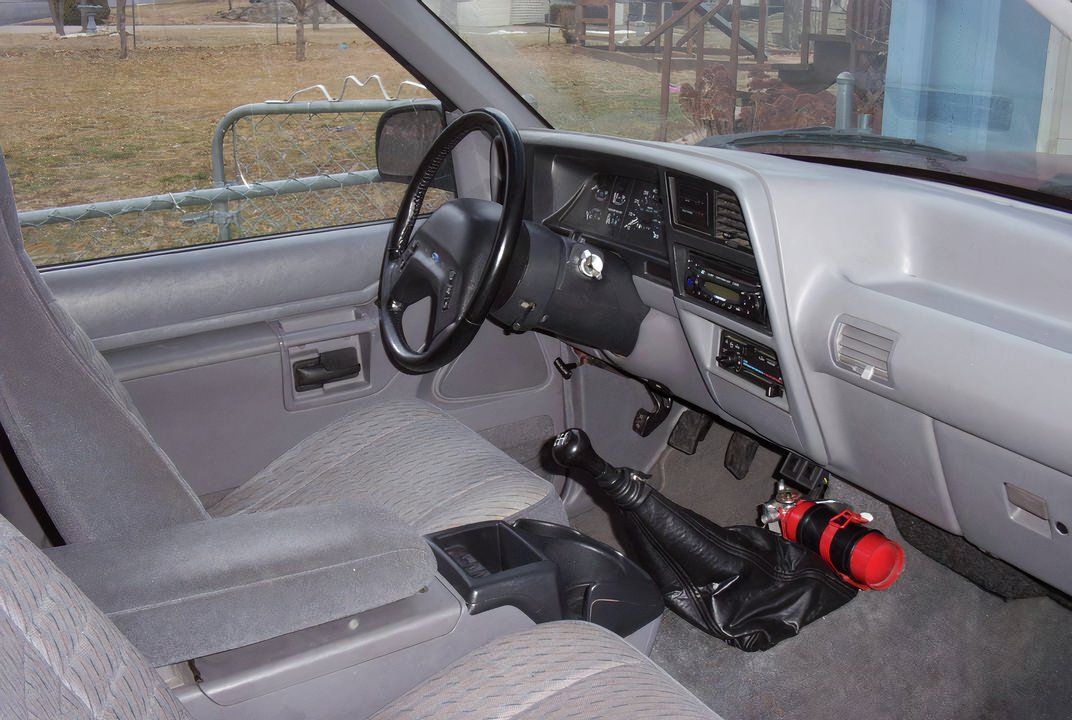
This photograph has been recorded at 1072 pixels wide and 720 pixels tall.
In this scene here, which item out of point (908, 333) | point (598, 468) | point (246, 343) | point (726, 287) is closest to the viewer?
point (908, 333)

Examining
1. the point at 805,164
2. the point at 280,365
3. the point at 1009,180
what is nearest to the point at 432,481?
the point at 280,365

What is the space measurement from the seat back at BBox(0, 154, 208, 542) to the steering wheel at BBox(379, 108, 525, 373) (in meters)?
0.76

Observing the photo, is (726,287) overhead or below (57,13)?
below

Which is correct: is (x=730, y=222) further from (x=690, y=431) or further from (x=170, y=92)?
(x=170, y=92)

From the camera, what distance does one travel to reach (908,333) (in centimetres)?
154

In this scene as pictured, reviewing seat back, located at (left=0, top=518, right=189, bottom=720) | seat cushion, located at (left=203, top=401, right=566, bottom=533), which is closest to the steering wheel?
seat cushion, located at (left=203, top=401, right=566, bottom=533)

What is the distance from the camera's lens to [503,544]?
1538mm

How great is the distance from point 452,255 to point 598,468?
510mm

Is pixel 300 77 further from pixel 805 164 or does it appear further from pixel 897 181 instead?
pixel 897 181

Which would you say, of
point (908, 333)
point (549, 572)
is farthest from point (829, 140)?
point (549, 572)

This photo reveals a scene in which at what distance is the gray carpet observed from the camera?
6.88ft

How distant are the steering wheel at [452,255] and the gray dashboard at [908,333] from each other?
302mm

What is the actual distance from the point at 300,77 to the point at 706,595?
161 cm

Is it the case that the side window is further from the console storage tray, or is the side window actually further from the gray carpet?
the gray carpet
